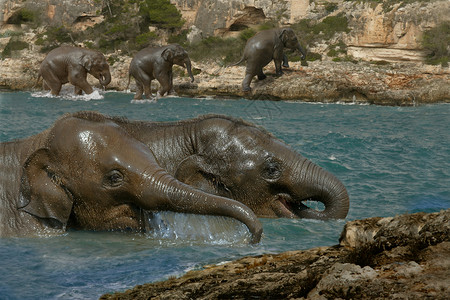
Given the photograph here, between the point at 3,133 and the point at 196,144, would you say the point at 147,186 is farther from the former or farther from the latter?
the point at 3,133

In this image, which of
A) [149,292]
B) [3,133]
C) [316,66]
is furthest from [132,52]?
[149,292]

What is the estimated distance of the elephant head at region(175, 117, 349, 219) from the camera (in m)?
7.66

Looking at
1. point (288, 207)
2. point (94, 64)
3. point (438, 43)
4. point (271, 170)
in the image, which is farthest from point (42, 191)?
point (438, 43)

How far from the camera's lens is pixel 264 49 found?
100 feet

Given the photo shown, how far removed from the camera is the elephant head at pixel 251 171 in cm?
766

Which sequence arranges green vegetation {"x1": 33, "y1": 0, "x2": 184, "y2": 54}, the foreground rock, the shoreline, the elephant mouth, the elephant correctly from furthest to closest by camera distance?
green vegetation {"x1": 33, "y1": 0, "x2": 184, "y2": 54}, the shoreline, the elephant mouth, the elephant, the foreground rock

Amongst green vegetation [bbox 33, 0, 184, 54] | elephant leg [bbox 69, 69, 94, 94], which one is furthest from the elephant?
green vegetation [bbox 33, 0, 184, 54]

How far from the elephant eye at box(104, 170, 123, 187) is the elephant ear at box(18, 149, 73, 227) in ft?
1.65

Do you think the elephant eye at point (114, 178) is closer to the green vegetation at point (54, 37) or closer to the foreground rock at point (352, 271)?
the foreground rock at point (352, 271)

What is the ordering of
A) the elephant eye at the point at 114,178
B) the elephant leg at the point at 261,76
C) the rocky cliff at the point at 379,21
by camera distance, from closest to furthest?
the elephant eye at the point at 114,178, the elephant leg at the point at 261,76, the rocky cliff at the point at 379,21

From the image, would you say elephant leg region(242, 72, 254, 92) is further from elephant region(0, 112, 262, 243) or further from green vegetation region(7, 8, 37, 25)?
green vegetation region(7, 8, 37, 25)

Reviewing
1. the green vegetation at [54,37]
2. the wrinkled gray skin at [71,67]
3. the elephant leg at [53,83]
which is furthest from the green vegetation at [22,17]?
the wrinkled gray skin at [71,67]

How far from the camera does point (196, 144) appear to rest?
7.80 metres

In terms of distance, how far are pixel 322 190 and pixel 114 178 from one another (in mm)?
2665
